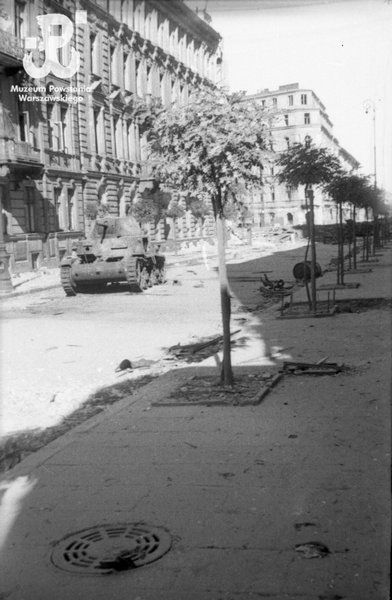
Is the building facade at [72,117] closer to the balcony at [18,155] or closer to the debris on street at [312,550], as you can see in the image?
the balcony at [18,155]

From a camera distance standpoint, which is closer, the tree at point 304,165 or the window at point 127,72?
the tree at point 304,165

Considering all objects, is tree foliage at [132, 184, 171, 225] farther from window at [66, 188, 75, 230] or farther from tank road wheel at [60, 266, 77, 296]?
tank road wheel at [60, 266, 77, 296]

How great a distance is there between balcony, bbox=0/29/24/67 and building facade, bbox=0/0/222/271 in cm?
4

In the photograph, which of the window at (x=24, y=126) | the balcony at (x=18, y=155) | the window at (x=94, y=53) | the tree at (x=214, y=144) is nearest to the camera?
the tree at (x=214, y=144)

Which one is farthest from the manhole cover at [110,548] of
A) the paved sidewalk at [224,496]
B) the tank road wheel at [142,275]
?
the tank road wheel at [142,275]

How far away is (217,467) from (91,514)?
0.98 metres

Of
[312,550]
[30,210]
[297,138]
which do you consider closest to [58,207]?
[30,210]

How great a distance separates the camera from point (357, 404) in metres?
6.17

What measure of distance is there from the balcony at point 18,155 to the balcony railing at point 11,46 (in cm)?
297

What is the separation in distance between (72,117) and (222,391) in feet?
86.7

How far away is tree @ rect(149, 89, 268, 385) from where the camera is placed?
682cm

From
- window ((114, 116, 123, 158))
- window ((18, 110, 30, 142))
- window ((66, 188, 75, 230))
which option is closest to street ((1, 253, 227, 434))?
window ((18, 110, 30, 142))

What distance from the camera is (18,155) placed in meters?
24.8

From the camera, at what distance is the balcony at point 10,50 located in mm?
24188
